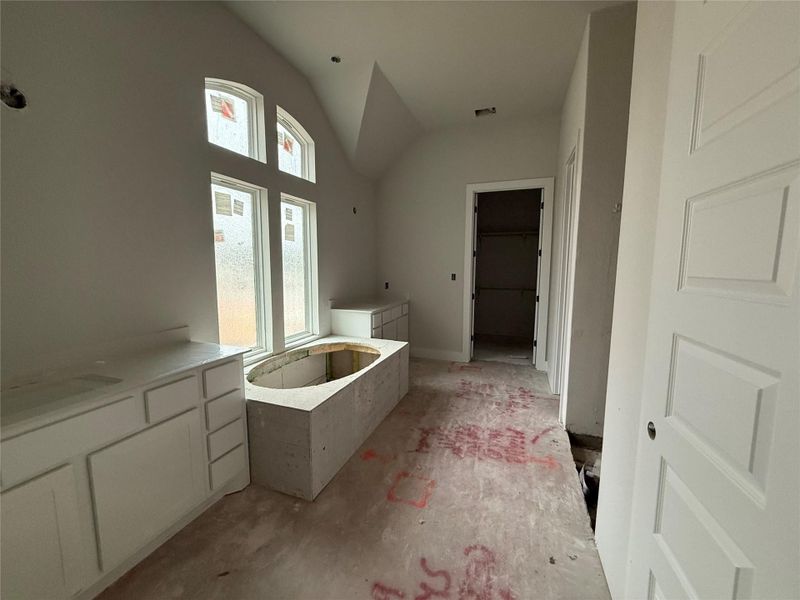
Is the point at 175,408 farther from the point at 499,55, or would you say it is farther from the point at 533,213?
the point at 533,213

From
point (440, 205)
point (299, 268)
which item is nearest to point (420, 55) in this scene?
point (440, 205)

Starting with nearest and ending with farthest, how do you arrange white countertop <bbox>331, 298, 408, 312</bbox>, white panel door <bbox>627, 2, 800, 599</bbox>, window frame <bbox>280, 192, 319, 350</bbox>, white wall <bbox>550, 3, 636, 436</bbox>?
white panel door <bbox>627, 2, 800, 599</bbox> → white wall <bbox>550, 3, 636, 436</bbox> → window frame <bbox>280, 192, 319, 350</bbox> → white countertop <bbox>331, 298, 408, 312</bbox>

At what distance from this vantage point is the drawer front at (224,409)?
1.70 m

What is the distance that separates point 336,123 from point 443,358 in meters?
3.25

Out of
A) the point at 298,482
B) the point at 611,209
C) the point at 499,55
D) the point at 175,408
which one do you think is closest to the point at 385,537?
the point at 298,482

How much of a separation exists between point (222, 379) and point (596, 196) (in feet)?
9.10

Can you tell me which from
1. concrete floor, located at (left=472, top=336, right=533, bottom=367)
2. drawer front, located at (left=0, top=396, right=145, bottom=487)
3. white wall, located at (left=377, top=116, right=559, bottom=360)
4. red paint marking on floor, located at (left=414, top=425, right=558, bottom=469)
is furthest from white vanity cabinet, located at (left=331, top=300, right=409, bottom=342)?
drawer front, located at (left=0, top=396, right=145, bottom=487)

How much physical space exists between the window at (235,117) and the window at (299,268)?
1.73ft

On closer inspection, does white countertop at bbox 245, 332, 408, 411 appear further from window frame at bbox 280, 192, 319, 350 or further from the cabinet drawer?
window frame at bbox 280, 192, 319, 350

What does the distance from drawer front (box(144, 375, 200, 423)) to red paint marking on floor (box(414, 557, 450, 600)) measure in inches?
52.6

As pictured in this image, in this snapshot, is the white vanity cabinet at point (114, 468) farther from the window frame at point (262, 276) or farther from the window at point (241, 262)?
the window frame at point (262, 276)

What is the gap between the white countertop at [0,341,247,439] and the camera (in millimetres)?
1102

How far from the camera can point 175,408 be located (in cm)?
151

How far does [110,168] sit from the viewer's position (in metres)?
1.69
